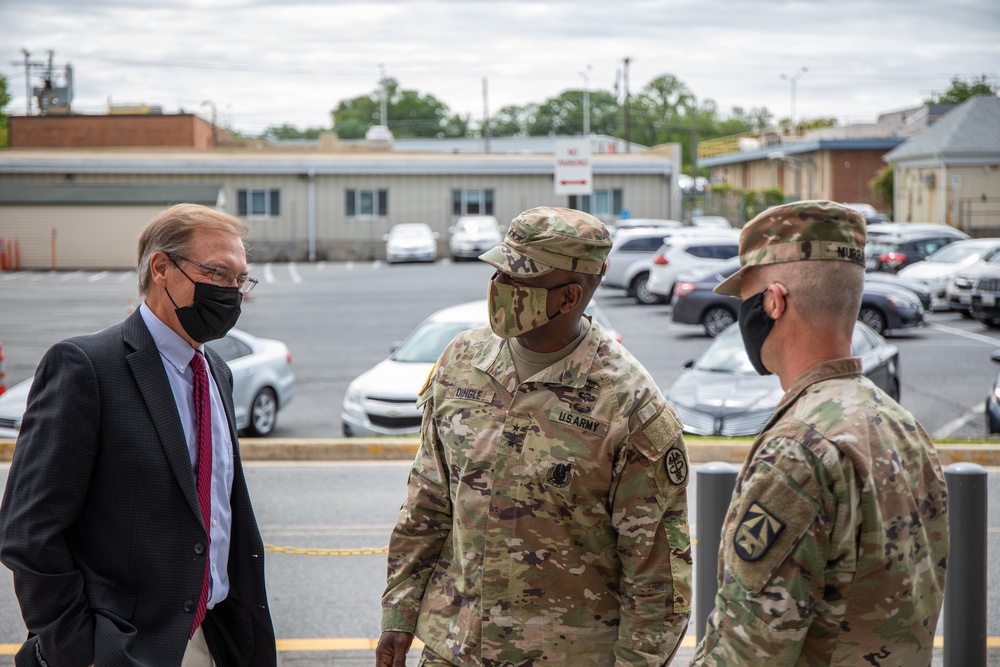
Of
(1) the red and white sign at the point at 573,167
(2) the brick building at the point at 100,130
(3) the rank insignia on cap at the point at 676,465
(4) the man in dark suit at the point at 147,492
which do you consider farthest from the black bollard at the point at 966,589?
(2) the brick building at the point at 100,130

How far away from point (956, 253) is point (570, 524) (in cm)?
2469

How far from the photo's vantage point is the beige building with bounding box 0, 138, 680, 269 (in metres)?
41.0

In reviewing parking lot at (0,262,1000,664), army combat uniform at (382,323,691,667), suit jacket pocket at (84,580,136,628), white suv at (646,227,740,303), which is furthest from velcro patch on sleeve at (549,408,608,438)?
white suv at (646,227,740,303)

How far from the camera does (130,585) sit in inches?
108

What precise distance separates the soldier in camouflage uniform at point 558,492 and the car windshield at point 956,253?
941 inches

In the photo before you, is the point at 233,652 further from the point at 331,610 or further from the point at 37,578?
the point at 331,610

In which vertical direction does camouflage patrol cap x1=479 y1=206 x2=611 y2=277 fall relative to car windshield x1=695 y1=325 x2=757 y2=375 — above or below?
above

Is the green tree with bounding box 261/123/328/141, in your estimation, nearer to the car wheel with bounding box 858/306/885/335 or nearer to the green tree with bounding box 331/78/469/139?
the green tree with bounding box 331/78/469/139

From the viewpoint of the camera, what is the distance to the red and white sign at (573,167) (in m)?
15.8

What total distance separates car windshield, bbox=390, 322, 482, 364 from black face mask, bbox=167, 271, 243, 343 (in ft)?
26.5

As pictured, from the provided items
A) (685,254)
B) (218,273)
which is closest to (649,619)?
(218,273)

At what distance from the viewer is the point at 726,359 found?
11.3m

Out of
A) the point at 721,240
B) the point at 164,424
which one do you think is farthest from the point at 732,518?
the point at 721,240

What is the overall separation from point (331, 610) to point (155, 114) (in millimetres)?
51804
